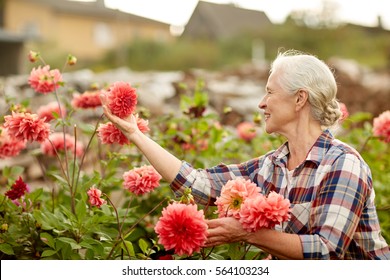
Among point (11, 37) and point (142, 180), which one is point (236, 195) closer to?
point (142, 180)

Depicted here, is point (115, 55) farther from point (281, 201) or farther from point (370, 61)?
point (281, 201)

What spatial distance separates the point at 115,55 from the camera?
87.7ft

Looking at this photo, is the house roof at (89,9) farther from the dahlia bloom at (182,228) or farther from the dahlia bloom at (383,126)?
the dahlia bloom at (182,228)

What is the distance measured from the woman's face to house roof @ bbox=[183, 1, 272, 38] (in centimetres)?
3177

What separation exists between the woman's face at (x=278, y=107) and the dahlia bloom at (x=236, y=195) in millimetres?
370

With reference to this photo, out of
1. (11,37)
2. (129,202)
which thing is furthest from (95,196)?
(11,37)

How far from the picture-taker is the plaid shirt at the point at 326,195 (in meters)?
1.52

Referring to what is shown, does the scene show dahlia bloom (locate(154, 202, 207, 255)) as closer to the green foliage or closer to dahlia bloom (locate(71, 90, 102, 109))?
dahlia bloom (locate(71, 90, 102, 109))

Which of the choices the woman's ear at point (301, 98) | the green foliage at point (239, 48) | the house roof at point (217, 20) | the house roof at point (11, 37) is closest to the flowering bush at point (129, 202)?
the woman's ear at point (301, 98)

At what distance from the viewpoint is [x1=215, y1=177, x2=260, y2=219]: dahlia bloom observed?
57.1 inches

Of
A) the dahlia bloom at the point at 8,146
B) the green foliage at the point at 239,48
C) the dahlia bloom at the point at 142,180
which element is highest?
the green foliage at the point at 239,48

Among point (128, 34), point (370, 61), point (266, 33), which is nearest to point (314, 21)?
point (266, 33)

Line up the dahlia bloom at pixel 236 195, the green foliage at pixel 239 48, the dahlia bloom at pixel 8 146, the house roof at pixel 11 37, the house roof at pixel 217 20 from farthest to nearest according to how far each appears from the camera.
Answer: the house roof at pixel 217 20 → the green foliage at pixel 239 48 → the house roof at pixel 11 37 → the dahlia bloom at pixel 8 146 → the dahlia bloom at pixel 236 195
